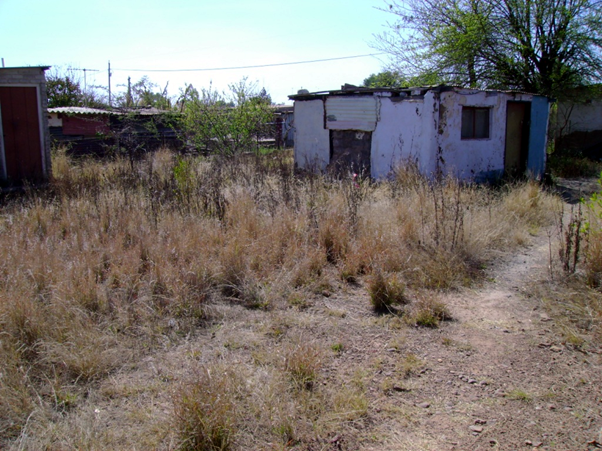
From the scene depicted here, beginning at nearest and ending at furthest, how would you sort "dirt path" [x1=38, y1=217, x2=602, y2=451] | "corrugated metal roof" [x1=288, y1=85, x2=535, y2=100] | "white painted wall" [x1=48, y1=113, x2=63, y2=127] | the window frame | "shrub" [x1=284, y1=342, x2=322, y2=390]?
"dirt path" [x1=38, y1=217, x2=602, y2=451]
"shrub" [x1=284, y1=342, x2=322, y2=390]
"corrugated metal roof" [x1=288, y1=85, x2=535, y2=100]
the window frame
"white painted wall" [x1=48, y1=113, x2=63, y2=127]

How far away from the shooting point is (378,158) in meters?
10.9

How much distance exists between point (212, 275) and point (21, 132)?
8033 mm

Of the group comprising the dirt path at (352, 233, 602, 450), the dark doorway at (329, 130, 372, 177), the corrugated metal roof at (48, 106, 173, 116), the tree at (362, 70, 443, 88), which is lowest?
the dirt path at (352, 233, 602, 450)

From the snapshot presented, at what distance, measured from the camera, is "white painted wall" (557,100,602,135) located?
55.7ft

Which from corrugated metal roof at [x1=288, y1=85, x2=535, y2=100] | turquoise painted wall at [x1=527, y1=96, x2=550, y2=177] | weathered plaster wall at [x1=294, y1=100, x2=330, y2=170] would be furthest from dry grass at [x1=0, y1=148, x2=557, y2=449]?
turquoise painted wall at [x1=527, y1=96, x2=550, y2=177]

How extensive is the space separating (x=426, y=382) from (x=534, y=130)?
10.6 m

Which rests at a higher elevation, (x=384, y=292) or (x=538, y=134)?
(x=538, y=134)

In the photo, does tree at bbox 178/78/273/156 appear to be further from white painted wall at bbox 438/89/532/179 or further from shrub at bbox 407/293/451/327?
shrub at bbox 407/293/451/327

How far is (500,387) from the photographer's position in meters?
3.27

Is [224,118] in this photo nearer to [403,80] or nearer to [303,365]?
[403,80]

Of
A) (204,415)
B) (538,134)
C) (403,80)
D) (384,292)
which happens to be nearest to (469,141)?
(538,134)

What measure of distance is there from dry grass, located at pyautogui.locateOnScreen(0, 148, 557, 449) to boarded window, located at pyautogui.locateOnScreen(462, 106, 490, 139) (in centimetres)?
260

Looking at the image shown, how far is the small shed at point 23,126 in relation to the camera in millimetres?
10281

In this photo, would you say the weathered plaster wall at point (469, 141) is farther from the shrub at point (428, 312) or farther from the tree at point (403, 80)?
the shrub at point (428, 312)
